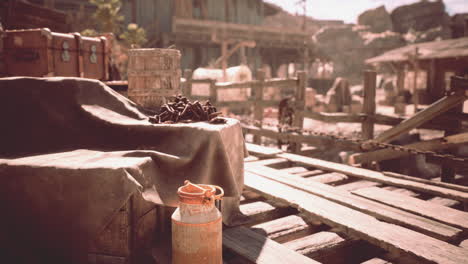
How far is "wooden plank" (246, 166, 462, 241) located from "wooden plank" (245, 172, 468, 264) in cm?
14

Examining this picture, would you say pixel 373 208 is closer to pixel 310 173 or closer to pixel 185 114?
pixel 310 173

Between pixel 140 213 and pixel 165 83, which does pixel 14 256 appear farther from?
pixel 165 83

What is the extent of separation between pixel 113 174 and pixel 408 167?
7541 mm

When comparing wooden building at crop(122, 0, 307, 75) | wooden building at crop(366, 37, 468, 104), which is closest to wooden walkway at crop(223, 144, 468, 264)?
wooden building at crop(122, 0, 307, 75)

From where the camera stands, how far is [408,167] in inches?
319

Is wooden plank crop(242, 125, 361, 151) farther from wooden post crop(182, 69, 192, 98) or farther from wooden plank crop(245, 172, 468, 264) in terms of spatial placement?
wooden post crop(182, 69, 192, 98)

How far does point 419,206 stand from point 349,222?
107cm

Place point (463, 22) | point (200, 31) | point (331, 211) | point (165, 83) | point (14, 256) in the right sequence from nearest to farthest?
point (14, 256), point (331, 211), point (165, 83), point (200, 31), point (463, 22)

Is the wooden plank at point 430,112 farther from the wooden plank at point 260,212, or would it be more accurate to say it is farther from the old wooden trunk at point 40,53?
the old wooden trunk at point 40,53

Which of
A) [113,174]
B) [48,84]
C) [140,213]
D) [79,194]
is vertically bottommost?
[140,213]

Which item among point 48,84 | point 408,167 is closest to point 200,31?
point 408,167

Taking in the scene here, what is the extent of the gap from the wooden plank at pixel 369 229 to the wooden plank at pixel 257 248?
732 millimetres

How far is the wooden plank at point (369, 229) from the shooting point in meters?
2.86

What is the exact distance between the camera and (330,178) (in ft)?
17.2
